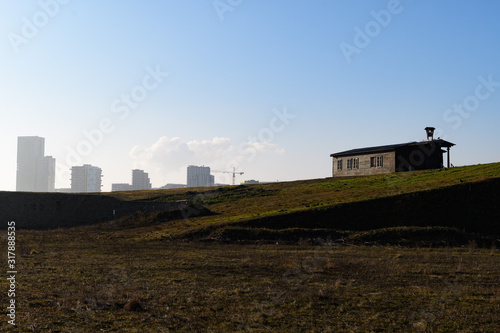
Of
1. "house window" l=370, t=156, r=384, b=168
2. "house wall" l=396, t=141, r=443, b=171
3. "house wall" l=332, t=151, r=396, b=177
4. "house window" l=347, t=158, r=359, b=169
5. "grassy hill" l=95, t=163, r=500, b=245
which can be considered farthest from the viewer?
"house window" l=347, t=158, r=359, b=169

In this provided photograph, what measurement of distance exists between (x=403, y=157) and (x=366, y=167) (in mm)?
5960

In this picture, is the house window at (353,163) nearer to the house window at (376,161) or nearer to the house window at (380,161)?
the house window at (376,161)

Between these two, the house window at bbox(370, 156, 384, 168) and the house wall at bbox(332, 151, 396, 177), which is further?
the house window at bbox(370, 156, 384, 168)

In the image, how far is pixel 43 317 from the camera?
38.0 feet

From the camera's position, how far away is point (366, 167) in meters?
67.6

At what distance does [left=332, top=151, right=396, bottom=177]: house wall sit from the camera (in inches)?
2522

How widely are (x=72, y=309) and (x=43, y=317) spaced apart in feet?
3.15

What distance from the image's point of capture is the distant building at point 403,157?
6413cm

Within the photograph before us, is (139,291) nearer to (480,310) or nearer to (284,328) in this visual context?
(284,328)

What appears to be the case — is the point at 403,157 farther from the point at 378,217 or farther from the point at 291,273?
the point at 291,273

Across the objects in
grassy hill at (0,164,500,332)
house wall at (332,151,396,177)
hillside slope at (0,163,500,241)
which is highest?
house wall at (332,151,396,177)

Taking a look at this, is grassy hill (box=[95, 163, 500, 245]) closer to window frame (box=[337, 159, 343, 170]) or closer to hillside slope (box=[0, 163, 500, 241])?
hillside slope (box=[0, 163, 500, 241])

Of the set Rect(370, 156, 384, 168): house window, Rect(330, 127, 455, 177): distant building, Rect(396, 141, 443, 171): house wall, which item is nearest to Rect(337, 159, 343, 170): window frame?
Rect(330, 127, 455, 177): distant building

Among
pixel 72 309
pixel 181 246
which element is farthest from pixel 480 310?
pixel 181 246
